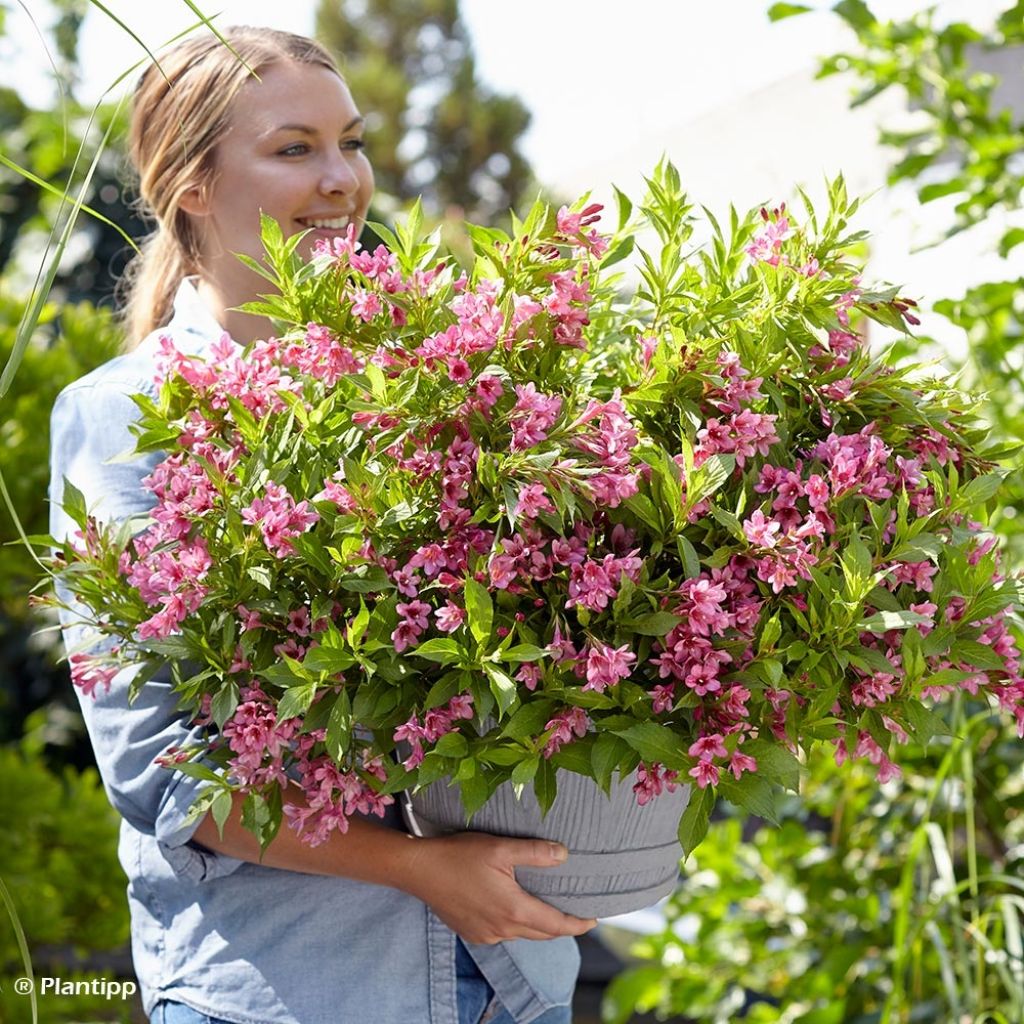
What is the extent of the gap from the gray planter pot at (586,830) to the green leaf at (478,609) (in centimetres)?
22

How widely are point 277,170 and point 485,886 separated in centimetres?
81

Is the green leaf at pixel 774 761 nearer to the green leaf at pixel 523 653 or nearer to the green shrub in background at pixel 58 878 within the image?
the green leaf at pixel 523 653

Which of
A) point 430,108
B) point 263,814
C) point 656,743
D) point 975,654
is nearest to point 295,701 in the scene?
point 263,814

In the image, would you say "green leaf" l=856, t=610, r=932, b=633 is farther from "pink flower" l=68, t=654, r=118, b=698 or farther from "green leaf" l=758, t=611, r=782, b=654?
"pink flower" l=68, t=654, r=118, b=698

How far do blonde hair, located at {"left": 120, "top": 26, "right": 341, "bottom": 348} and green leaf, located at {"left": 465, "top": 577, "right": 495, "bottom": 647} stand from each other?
0.74 meters

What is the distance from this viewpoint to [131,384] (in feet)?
4.56

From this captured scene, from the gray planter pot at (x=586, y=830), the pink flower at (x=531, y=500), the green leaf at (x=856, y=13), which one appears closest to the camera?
the pink flower at (x=531, y=500)

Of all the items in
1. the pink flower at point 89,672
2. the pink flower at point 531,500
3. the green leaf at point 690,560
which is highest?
the pink flower at point 531,500

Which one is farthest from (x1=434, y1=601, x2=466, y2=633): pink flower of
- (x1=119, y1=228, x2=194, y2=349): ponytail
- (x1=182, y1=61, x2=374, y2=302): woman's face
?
(x1=119, y1=228, x2=194, y2=349): ponytail

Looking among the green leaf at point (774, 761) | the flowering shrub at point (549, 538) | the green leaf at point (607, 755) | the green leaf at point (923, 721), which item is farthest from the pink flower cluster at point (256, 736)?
the green leaf at point (923, 721)

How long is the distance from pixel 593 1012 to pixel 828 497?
11.3 ft

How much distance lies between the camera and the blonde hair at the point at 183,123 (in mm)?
1587

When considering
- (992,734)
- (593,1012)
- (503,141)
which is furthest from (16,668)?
(503,141)

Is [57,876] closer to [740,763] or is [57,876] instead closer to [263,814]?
[263,814]
